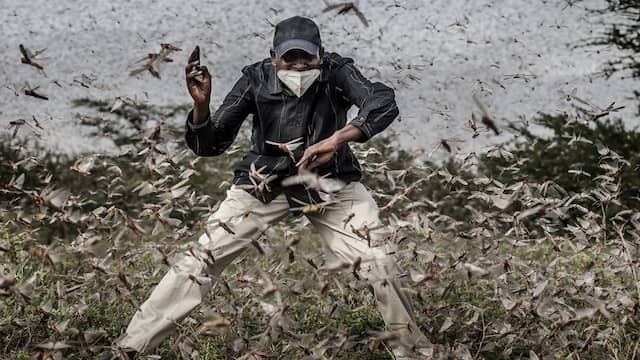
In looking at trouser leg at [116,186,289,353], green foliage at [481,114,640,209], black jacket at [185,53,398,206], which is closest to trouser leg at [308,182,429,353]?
black jacket at [185,53,398,206]

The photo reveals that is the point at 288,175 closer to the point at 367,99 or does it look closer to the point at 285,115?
A: the point at 285,115

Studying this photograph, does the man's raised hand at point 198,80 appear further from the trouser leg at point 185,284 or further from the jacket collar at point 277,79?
the trouser leg at point 185,284

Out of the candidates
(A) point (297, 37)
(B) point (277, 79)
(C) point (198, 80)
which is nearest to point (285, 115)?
(B) point (277, 79)

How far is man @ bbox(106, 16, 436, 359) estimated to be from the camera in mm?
3951

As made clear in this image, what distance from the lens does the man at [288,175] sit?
3951 millimetres

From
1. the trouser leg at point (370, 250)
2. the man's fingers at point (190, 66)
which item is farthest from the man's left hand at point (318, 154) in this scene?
the man's fingers at point (190, 66)

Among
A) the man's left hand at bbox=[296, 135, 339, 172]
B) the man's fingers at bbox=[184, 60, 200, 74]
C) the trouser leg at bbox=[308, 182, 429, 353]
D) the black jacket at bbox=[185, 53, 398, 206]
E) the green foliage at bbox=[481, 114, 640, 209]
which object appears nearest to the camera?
the man's left hand at bbox=[296, 135, 339, 172]

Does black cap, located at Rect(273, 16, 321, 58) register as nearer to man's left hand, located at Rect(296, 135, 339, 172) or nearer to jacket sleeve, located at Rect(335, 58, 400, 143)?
jacket sleeve, located at Rect(335, 58, 400, 143)

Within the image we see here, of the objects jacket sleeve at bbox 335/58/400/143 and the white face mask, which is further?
the white face mask

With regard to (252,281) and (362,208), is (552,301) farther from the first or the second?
(252,281)

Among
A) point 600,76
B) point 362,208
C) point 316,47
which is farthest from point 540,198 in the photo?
point 600,76

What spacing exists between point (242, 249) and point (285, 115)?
0.72 meters

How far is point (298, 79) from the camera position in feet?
13.5

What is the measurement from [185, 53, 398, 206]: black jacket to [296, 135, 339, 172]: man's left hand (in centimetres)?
49
